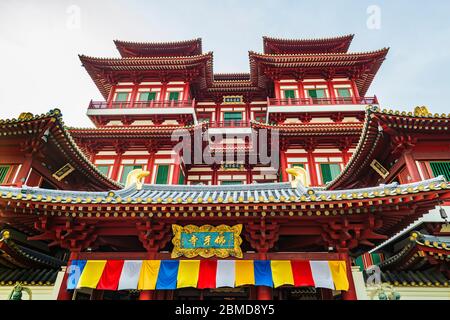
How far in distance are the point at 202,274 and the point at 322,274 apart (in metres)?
3.48

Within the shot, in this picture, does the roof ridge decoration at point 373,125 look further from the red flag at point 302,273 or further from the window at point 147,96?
the window at point 147,96

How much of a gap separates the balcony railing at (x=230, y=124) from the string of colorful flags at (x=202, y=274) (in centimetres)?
1600

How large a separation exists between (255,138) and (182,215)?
1342 centimetres

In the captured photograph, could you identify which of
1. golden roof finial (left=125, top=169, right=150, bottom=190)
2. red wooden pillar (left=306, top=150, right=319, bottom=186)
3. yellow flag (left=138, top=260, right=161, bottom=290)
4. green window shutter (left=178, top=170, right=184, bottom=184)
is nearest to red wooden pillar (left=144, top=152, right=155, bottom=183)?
green window shutter (left=178, top=170, right=184, bottom=184)

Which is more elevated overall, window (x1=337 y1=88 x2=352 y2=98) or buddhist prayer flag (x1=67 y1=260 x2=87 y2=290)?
window (x1=337 y1=88 x2=352 y2=98)

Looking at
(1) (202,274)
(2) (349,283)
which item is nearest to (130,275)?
(1) (202,274)

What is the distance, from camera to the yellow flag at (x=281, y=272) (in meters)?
7.84

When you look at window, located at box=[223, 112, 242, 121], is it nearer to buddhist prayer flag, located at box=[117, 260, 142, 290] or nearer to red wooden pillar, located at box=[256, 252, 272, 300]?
buddhist prayer flag, located at box=[117, 260, 142, 290]

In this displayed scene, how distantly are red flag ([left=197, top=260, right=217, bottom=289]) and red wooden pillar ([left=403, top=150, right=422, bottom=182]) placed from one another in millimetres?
8709

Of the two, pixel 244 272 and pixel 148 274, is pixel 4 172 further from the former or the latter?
pixel 244 272

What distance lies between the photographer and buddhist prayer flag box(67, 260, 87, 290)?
8116 mm

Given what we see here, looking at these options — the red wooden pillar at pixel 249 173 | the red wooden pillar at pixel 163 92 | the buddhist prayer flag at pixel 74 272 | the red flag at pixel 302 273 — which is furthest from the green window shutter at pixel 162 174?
the red flag at pixel 302 273

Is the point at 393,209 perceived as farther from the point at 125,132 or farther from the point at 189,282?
the point at 125,132
